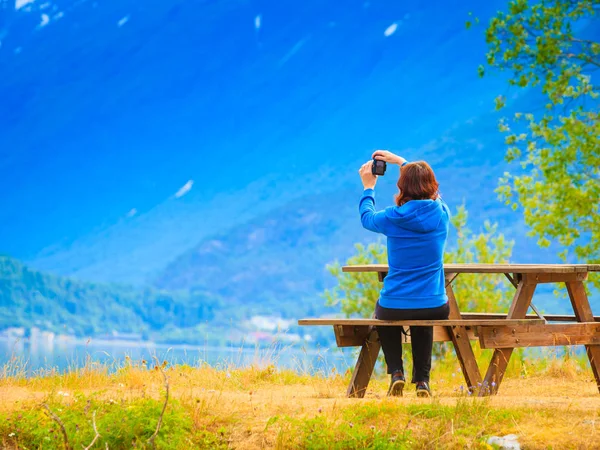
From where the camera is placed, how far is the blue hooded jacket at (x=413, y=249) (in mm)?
5539

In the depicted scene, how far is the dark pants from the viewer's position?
564 centimetres

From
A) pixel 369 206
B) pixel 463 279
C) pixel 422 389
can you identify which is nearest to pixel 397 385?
pixel 422 389

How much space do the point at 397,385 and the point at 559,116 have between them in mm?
9164

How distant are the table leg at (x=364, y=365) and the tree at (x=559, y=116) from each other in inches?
313

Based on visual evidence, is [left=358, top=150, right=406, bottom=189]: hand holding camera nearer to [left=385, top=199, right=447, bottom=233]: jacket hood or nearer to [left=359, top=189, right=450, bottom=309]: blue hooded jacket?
[left=359, top=189, right=450, bottom=309]: blue hooded jacket

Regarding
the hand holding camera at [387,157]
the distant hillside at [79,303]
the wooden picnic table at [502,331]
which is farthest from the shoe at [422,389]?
the distant hillside at [79,303]

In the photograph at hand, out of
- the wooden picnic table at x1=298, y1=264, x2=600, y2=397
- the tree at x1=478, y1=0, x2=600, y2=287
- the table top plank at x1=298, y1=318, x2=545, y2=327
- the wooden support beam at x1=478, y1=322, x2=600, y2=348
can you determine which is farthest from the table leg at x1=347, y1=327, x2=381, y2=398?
the tree at x1=478, y1=0, x2=600, y2=287

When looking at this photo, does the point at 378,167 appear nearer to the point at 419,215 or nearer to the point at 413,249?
the point at 419,215

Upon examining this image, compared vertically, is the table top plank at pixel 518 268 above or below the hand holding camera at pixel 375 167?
below

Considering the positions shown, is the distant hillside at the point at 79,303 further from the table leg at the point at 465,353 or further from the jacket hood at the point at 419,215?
the jacket hood at the point at 419,215

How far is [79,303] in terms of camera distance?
144 metres

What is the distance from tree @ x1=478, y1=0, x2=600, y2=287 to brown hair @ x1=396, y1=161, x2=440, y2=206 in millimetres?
7780

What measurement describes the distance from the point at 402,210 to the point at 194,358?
11.3 ft

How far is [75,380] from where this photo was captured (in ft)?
22.6
